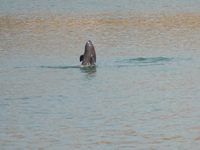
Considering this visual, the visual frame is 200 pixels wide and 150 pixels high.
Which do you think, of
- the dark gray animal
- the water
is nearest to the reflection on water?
the water

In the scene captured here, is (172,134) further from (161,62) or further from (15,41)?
(15,41)

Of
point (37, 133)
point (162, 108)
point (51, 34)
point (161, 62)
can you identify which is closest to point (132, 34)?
point (51, 34)

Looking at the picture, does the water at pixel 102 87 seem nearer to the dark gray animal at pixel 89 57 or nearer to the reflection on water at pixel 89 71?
the reflection on water at pixel 89 71

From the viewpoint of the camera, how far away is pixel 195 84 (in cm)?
2073

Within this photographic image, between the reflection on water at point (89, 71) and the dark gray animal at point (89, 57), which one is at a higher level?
the dark gray animal at point (89, 57)

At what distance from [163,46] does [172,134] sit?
17.7m

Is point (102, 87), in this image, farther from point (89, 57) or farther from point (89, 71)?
point (89, 57)

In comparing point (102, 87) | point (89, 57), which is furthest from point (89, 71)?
point (102, 87)

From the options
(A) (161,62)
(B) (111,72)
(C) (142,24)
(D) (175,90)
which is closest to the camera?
(D) (175,90)

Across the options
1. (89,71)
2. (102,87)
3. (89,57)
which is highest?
(89,57)

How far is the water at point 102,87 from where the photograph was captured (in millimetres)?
14336

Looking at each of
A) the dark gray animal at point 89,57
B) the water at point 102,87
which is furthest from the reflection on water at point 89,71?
the dark gray animal at point 89,57

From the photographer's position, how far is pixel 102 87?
20766 millimetres

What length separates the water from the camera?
47.0ft
